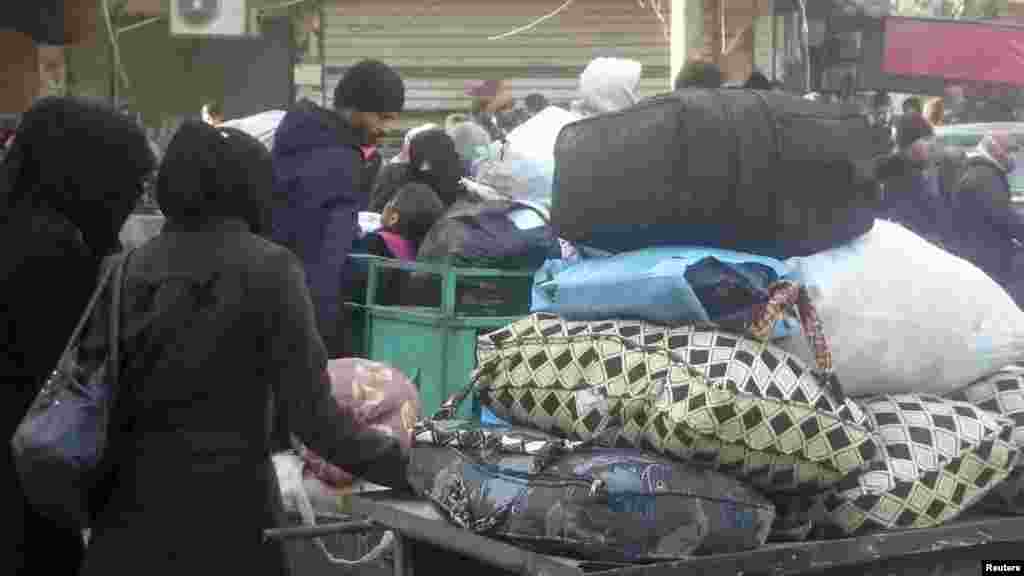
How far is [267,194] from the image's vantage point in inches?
135

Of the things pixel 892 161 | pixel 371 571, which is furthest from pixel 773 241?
pixel 892 161

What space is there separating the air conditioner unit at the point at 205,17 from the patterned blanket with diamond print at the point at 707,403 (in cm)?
1328

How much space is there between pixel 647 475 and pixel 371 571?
60.7 inches

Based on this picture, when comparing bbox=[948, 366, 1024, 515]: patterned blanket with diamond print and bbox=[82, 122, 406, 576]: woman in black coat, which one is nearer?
bbox=[82, 122, 406, 576]: woman in black coat

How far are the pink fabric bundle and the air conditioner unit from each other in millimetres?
12017

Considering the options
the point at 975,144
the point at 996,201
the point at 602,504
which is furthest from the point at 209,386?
the point at 975,144

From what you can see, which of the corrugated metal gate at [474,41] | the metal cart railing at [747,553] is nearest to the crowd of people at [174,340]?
the metal cart railing at [747,553]

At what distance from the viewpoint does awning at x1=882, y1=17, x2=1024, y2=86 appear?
44.2ft

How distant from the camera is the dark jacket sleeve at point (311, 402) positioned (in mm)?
3293

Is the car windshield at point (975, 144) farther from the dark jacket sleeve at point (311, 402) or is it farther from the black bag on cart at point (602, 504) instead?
the black bag on cart at point (602, 504)

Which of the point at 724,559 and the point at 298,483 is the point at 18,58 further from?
the point at 724,559

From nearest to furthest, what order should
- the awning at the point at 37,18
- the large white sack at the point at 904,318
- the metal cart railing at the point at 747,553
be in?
the metal cart railing at the point at 747,553 < the large white sack at the point at 904,318 < the awning at the point at 37,18
